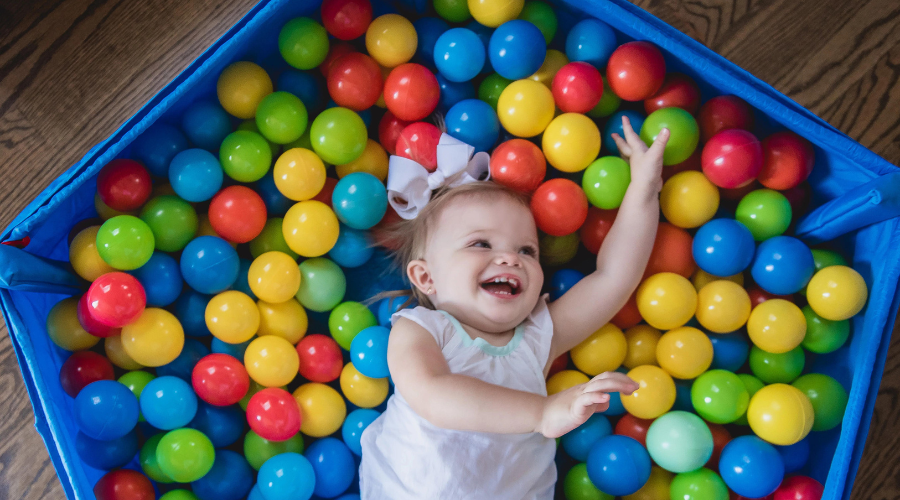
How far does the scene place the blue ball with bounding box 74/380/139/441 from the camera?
1.00 metres

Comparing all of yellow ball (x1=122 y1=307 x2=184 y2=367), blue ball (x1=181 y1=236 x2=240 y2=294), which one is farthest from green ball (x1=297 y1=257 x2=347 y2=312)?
yellow ball (x1=122 y1=307 x2=184 y2=367)

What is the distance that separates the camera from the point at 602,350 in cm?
116

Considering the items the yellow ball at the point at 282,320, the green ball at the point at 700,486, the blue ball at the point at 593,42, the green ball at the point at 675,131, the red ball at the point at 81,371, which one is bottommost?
the green ball at the point at 700,486

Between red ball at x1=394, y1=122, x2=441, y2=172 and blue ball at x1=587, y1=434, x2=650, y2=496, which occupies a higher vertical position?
red ball at x1=394, y1=122, x2=441, y2=172

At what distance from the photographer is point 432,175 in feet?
3.88

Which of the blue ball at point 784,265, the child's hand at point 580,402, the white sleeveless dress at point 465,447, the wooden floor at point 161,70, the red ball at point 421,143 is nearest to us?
the child's hand at point 580,402

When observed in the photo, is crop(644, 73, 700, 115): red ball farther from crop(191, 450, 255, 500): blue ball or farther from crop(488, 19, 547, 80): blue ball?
crop(191, 450, 255, 500): blue ball

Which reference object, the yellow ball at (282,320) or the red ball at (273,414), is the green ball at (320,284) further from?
the red ball at (273,414)

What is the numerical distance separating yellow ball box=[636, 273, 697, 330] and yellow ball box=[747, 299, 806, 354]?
112mm

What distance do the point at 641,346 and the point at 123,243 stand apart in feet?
3.08

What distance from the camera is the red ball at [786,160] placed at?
1.12 meters

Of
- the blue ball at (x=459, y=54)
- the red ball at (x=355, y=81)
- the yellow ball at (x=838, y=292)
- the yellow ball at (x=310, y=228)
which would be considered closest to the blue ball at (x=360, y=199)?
the yellow ball at (x=310, y=228)

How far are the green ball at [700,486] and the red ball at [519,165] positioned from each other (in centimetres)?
59

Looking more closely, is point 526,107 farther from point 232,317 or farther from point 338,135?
point 232,317
